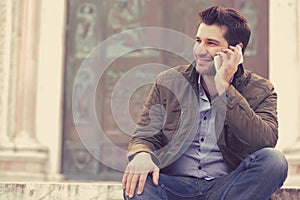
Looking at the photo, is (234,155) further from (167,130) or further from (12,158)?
(12,158)

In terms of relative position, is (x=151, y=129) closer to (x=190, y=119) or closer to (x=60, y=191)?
(x=190, y=119)

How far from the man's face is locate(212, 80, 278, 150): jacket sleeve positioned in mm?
162

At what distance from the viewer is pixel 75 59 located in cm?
711

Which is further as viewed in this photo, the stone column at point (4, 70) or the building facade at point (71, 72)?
the stone column at point (4, 70)

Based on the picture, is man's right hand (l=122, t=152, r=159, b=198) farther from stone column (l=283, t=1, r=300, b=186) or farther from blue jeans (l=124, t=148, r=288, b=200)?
stone column (l=283, t=1, r=300, b=186)

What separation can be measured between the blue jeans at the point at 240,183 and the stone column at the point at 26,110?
12.1ft

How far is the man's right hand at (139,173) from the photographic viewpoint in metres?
2.85

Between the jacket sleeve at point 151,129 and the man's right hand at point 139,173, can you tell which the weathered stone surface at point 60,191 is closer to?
the jacket sleeve at point 151,129

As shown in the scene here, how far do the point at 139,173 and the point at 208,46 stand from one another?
63cm

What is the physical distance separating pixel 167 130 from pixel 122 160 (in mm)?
3772

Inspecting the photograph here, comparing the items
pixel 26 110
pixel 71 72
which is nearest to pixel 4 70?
pixel 26 110

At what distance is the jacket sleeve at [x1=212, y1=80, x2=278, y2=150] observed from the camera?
9.28ft

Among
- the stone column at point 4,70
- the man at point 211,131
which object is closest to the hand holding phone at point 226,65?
the man at point 211,131

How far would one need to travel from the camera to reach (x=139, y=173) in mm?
2861
